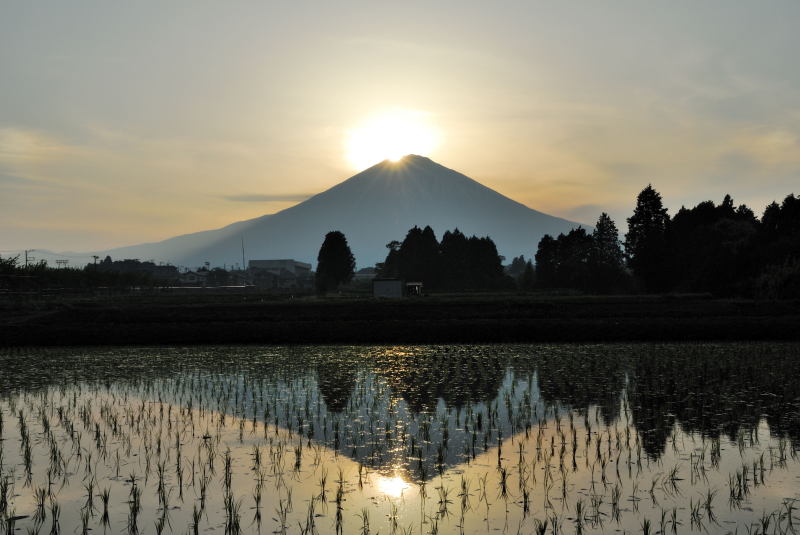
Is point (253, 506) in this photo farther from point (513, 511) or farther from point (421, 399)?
point (421, 399)

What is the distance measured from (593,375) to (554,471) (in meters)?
11.9

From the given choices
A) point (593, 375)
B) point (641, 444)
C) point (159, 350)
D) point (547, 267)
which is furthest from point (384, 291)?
point (641, 444)

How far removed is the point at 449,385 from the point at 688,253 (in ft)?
219

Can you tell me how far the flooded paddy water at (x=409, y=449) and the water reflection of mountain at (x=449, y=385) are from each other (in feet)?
0.35

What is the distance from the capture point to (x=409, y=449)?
1347 centimetres

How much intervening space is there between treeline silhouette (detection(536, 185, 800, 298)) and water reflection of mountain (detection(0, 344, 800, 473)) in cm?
3051

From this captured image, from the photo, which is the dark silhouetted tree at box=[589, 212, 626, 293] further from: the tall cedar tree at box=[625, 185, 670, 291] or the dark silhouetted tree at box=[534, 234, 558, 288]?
the dark silhouetted tree at box=[534, 234, 558, 288]

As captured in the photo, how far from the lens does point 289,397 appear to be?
20.0m

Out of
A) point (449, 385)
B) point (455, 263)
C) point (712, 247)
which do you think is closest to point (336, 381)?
point (449, 385)

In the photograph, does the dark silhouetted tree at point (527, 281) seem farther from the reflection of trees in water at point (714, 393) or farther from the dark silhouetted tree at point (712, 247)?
the reflection of trees in water at point (714, 393)

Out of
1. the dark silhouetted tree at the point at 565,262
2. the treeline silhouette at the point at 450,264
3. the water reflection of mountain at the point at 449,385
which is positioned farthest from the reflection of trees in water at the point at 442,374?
the treeline silhouette at the point at 450,264

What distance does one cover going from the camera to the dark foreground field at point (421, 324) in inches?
1446

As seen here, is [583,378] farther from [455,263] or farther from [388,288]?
[455,263]

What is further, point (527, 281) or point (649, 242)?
point (527, 281)
